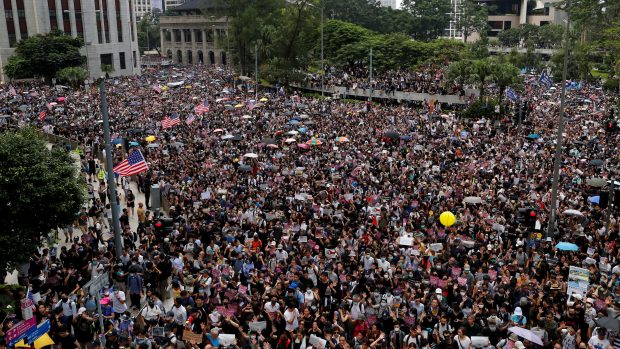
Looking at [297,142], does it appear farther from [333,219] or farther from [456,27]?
[456,27]

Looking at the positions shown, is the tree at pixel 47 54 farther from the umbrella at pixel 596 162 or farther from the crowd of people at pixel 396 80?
the umbrella at pixel 596 162

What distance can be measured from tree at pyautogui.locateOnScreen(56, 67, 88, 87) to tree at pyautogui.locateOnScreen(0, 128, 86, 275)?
51358mm

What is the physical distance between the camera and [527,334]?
11.6 m

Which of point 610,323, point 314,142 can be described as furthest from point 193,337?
point 314,142

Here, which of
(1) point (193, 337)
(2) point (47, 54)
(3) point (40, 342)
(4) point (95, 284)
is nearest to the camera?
(4) point (95, 284)

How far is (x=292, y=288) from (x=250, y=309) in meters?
1.25

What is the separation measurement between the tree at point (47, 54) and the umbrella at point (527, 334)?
6539 cm

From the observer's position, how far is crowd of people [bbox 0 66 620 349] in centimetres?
1282

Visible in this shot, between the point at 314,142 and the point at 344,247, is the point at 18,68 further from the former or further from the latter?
the point at 344,247

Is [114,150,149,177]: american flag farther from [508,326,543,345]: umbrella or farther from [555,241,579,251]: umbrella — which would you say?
[508,326,543,345]: umbrella

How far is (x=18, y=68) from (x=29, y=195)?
57.4 m

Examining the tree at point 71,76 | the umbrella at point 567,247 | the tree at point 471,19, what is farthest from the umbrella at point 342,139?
the tree at point 471,19

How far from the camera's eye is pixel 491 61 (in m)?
46.8

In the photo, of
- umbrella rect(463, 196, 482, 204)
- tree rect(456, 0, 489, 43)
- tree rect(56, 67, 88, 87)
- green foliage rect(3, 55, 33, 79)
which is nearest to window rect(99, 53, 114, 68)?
green foliage rect(3, 55, 33, 79)
